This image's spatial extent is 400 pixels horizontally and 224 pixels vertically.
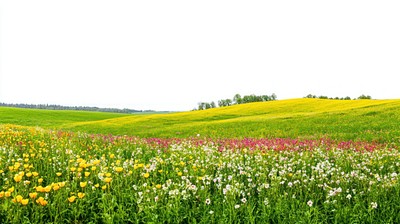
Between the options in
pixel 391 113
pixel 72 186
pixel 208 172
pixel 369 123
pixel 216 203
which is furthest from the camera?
pixel 391 113

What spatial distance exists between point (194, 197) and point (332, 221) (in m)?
2.37

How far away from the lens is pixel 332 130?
2244 centimetres

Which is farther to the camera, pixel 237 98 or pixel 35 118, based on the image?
pixel 237 98

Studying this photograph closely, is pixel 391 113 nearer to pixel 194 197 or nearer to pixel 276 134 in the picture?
pixel 276 134

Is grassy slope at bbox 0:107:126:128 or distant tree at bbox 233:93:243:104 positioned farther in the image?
distant tree at bbox 233:93:243:104

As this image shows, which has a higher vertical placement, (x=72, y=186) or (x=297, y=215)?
(x=72, y=186)

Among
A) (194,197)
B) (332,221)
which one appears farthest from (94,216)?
(332,221)

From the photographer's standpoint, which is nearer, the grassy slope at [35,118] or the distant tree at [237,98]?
the grassy slope at [35,118]

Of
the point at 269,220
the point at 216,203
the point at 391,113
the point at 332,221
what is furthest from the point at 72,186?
the point at 391,113

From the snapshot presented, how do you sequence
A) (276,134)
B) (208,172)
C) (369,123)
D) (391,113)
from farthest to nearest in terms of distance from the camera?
(391,113), (369,123), (276,134), (208,172)

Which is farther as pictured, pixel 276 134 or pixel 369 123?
pixel 369 123

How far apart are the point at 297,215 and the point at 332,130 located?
19.2 meters

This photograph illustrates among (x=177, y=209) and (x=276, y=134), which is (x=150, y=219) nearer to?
(x=177, y=209)

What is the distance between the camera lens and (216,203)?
213 inches
